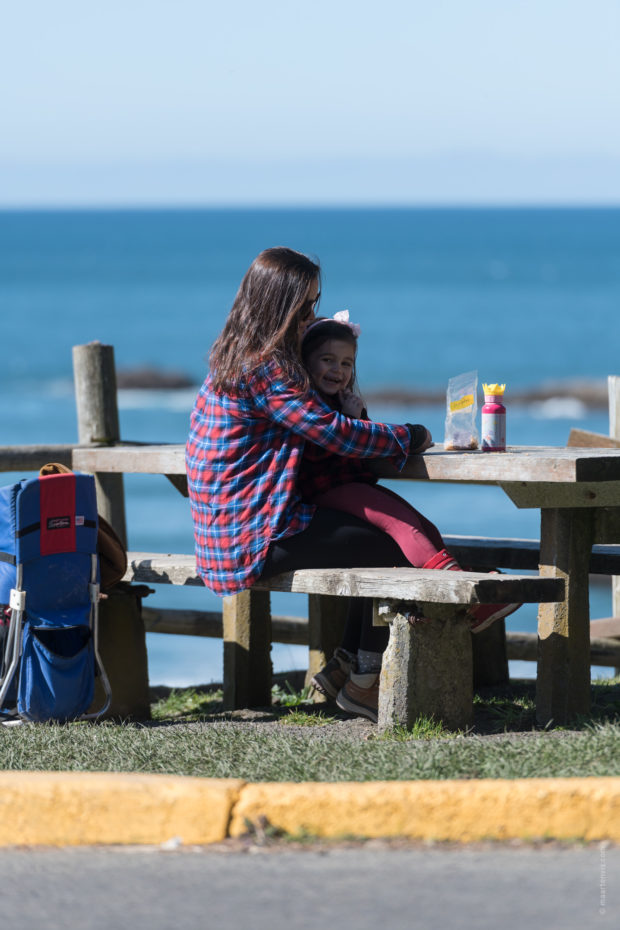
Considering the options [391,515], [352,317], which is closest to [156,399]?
[352,317]

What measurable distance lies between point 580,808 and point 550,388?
3678 cm

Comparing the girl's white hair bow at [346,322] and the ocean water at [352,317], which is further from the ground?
the ocean water at [352,317]

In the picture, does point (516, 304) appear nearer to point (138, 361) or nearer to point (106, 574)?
point (138, 361)

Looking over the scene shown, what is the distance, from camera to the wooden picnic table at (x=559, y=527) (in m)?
4.58

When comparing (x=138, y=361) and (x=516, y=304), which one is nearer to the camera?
(x=138, y=361)

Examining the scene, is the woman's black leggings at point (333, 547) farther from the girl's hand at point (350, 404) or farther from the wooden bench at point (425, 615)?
the girl's hand at point (350, 404)

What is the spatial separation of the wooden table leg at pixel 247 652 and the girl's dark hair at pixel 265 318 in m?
1.14

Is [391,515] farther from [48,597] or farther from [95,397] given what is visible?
[95,397]

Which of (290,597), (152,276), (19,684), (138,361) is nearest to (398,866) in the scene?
(19,684)

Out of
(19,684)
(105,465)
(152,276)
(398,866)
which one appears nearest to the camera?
(398,866)

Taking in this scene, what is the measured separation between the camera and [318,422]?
15.3 ft

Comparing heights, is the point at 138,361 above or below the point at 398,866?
above

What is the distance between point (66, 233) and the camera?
150750mm

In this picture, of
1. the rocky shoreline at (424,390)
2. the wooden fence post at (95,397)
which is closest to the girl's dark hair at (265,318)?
the wooden fence post at (95,397)
